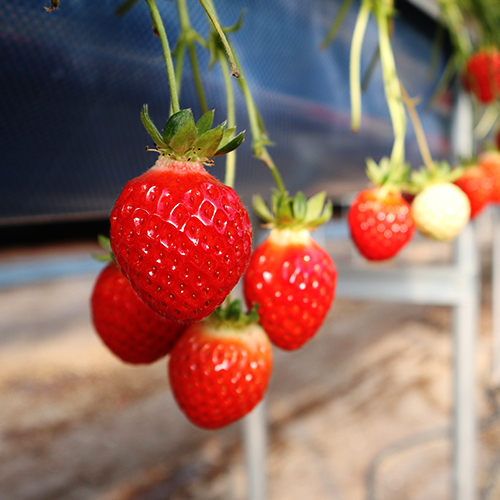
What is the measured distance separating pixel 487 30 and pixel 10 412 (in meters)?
1.84

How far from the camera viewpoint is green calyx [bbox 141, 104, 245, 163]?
0.49ft

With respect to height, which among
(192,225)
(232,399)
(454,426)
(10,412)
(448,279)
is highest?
(192,225)

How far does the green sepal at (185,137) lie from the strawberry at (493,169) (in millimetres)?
467

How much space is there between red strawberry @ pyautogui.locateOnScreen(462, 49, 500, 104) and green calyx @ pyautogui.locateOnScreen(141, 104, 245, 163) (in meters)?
0.57

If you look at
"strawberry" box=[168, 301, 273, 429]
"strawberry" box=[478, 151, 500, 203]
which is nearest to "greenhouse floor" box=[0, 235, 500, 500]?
"strawberry" box=[478, 151, 500, 203]

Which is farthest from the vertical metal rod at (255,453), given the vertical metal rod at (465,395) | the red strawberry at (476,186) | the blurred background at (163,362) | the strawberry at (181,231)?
the strawberry at (181,231)

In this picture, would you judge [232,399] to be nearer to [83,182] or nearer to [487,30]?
[83,182]

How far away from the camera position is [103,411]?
5.90 ft

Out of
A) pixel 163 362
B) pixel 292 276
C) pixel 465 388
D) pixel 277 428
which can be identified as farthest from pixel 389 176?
pixel 163 362

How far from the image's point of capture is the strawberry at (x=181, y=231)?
0.53 feet

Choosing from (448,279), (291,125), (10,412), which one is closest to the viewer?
(291,125)

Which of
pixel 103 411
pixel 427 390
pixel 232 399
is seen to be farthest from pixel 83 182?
pixel 427 390

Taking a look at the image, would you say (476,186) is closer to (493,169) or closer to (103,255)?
(493,169)

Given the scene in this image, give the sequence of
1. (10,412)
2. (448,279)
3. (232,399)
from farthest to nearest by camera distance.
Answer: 1. (10,412)
2. (448,279)
3. (232,399)
